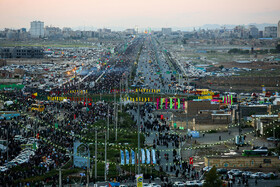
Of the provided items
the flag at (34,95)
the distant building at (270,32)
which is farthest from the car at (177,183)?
the distant building at (270,32)

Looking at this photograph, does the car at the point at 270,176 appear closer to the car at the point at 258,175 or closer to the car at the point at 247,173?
the car at the point at 258,175

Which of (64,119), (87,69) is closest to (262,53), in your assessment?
(87,69)

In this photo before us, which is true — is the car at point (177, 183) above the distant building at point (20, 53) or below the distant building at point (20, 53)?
below

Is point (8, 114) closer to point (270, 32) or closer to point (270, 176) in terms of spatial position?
point (270, 176)

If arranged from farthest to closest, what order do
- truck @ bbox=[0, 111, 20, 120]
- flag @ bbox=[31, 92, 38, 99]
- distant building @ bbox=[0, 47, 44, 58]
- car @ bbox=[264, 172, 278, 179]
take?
distant building @ bbox=[0, 47, 44, 58]
flag @ bbox=[31, 92, 38, 99]
truck @ bbox=[0, 111, 20, 120]
car @ bbox=[264, 172, 278, 179]

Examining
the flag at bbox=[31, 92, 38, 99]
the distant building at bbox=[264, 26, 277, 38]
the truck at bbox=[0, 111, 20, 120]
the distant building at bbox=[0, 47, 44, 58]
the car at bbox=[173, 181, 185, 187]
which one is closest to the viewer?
the car at bbox=[173, 181, 185, 187]

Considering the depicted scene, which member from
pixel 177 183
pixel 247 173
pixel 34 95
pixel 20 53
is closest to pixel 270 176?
pixel 247 173

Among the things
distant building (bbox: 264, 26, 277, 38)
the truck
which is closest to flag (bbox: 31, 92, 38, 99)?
the truck

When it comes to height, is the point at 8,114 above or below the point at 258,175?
above

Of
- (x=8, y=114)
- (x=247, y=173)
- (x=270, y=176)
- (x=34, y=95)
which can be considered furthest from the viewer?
(x=34, y=95)

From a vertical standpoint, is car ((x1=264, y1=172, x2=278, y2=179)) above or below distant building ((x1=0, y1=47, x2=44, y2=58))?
below

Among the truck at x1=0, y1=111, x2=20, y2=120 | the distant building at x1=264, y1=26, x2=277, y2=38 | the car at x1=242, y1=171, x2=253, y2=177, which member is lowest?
the car at x1=242, y1=171, x2=253, y2=177

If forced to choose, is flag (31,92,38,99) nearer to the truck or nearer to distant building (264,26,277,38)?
the truck
